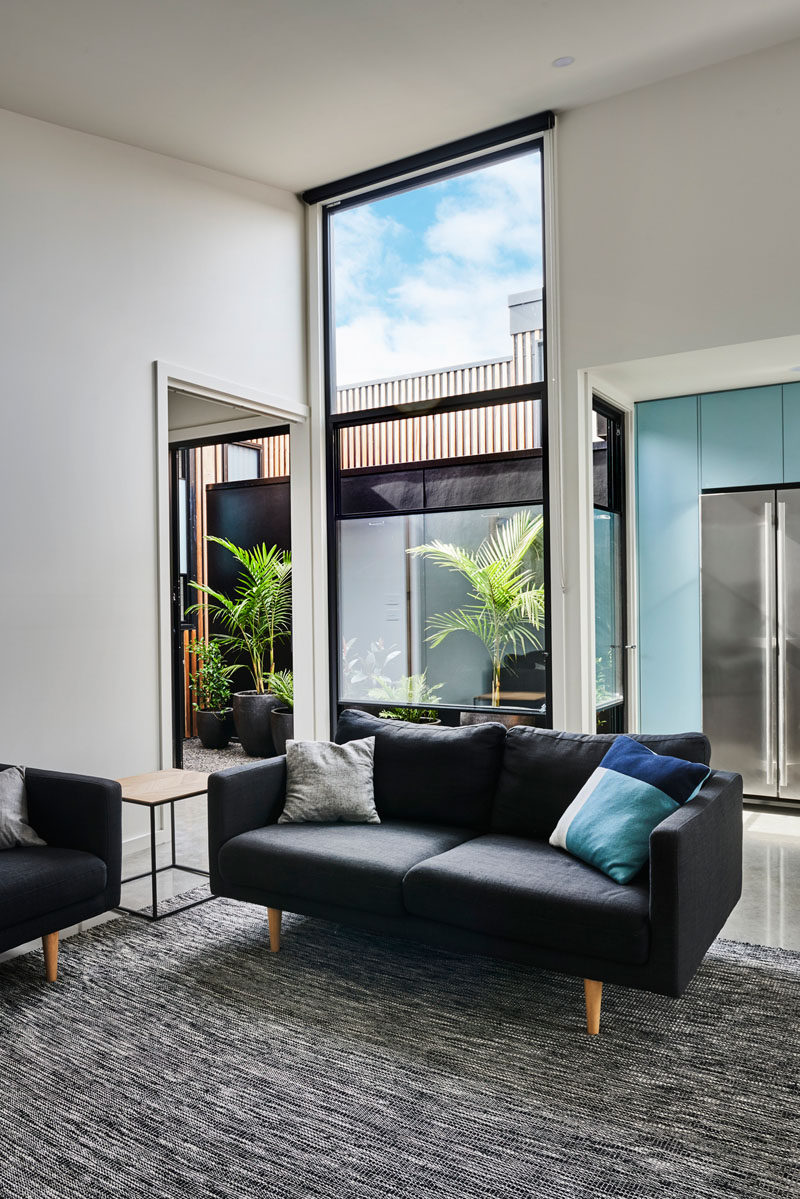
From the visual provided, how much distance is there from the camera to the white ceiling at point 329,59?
3553 millimetres

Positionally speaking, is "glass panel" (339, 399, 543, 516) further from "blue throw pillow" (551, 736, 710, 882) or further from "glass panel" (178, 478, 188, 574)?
"blue throw pillow" (551, 736, 710, 882)

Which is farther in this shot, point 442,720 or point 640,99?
point 442,720

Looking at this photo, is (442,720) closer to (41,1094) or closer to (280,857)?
(280,857)

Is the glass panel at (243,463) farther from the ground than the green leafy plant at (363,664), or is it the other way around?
the glass panel at (243,463)

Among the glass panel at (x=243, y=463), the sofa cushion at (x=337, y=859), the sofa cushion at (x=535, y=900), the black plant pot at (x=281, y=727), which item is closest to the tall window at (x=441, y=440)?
the black plant pot at (x=281, y=727)

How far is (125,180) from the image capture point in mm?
4414

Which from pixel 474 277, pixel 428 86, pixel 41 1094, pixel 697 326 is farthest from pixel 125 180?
pixel 41 1094

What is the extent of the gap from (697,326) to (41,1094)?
13.7ft

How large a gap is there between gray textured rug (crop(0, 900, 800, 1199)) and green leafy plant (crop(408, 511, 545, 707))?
2181mm

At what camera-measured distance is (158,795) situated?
353 cm

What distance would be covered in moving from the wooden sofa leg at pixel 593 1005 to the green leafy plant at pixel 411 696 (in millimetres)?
2797

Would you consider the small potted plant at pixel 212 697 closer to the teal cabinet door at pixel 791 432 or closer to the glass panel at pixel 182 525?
the glass panel at pixel 182 525

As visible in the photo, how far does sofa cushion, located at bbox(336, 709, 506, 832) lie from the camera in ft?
10.8

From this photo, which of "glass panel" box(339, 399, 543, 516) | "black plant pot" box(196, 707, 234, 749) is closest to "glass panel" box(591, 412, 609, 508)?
"glass panel" box(339, 399, 543, 516)
